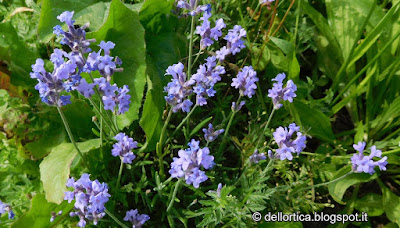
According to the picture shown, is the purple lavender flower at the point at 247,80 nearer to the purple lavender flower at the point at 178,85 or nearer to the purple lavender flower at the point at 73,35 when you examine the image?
the purple lavender flower at the point at 178,85

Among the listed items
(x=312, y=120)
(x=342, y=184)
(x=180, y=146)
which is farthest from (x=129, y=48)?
(x=342, y=184)

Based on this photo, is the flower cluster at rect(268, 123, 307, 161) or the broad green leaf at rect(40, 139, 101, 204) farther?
the broad green leaf at rect(40, 139, 101, 204)

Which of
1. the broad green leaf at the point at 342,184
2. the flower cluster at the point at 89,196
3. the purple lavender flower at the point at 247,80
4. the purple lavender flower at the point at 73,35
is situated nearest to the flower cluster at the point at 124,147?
the flower cluster at the point at 89,196

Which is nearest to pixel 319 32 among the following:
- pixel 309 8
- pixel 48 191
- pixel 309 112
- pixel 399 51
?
pixel 309 8

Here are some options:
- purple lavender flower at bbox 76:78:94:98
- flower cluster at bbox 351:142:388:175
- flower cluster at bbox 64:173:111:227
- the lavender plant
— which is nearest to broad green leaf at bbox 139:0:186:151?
the lavender plant

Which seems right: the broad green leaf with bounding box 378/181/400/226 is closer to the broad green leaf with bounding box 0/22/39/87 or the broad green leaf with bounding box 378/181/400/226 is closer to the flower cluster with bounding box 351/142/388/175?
the flower cluster with bounding box 351/142/388/175

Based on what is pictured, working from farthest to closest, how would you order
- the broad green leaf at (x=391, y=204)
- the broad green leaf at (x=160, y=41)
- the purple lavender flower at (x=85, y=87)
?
the broad green leaf at (x=391, y=204) < the broad green leaf at (x=160, y=41) < the purple lavender flower at (x=85, y=87)
